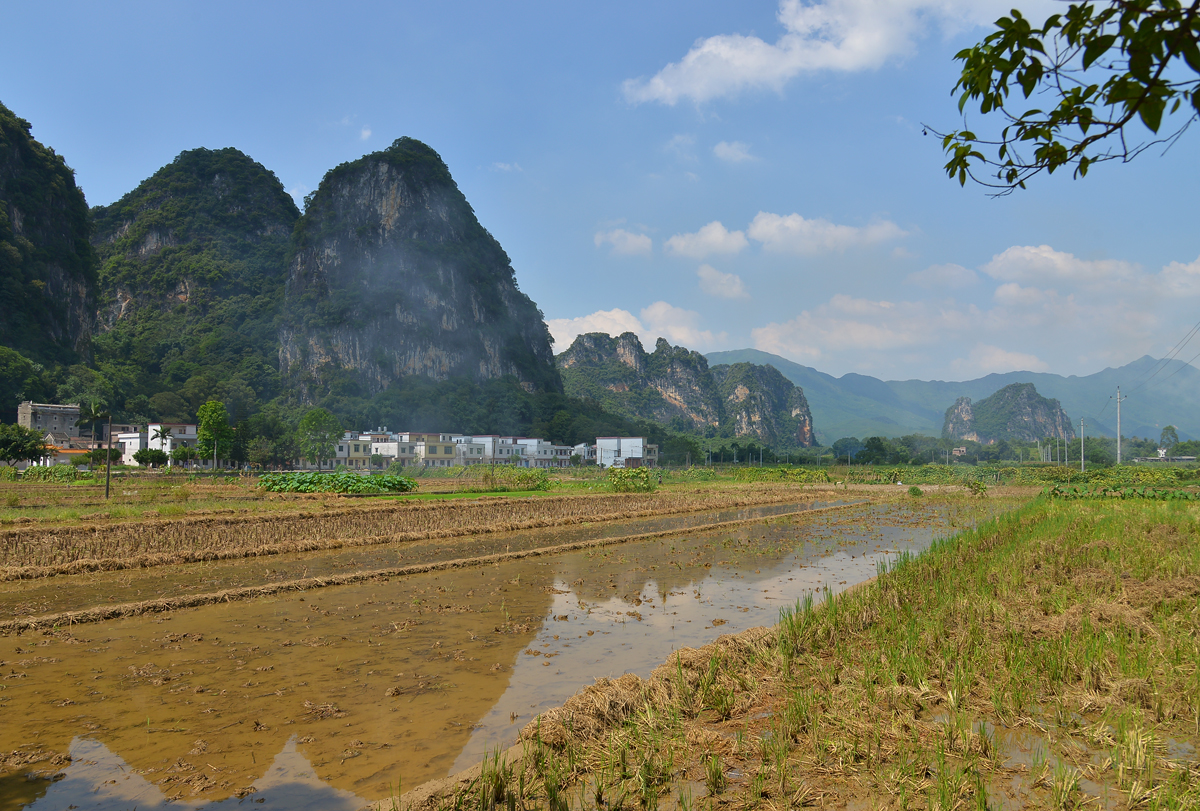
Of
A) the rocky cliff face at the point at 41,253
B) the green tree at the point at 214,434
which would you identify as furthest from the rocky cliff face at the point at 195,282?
the green tree at the point at 214,434

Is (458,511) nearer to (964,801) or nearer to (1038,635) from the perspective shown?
(1038,635)

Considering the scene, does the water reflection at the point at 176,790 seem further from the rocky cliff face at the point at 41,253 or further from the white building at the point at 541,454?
the rocky cliff face at the point at 41,253

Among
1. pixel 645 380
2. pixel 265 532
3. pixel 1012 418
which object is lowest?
pixel 265 532

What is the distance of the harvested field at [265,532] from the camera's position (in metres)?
12.1

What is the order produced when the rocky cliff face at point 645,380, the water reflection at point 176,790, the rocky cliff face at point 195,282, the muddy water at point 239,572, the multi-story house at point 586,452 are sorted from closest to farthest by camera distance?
the water reflection at point 176,790 → the muddy water at point 239,572 → the multi-story house at point 586,452 → the rocky cliff face at point 195,282 → the rocky cliff face at point 645,380

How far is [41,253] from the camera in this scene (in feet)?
265

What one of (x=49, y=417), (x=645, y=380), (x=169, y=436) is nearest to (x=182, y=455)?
(x=169, y=436)

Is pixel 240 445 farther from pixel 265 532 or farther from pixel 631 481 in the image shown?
pixel 265 532

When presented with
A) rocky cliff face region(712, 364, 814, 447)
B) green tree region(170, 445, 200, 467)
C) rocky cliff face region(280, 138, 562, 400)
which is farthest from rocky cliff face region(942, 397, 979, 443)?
green tree region(170, 445, 200, 467)

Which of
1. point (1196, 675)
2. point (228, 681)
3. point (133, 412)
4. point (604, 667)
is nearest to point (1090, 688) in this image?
point (1196, 675)

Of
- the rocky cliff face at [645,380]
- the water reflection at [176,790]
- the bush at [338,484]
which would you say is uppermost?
the rocky cliff face at [645,380]

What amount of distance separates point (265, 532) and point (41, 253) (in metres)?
94.6

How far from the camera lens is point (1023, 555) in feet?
33.8

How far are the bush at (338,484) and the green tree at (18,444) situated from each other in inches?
1041
